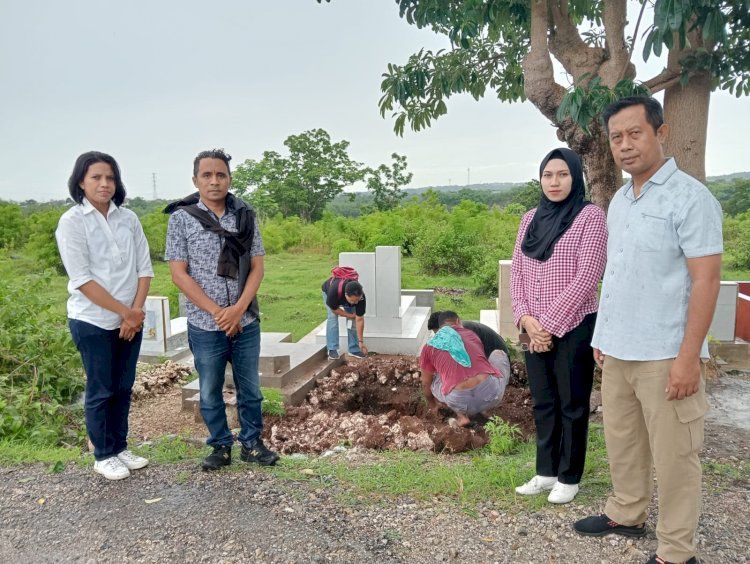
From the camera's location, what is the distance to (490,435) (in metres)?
4.16

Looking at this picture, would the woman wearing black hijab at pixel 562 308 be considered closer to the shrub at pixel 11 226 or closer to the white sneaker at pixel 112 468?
the white sneaker at pixel 112 468

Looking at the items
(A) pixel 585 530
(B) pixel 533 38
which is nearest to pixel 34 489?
(A) pixel 585 530

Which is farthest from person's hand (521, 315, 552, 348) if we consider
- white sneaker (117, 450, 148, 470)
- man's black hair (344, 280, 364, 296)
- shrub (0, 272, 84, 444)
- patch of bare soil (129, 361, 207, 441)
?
man's black hair (344, 280, 364, 296)

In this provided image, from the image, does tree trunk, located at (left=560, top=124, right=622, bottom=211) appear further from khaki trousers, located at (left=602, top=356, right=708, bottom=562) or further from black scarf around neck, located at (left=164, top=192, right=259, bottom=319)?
khaki trousers, located at (left=602, top=356, right=708, bottom=562)

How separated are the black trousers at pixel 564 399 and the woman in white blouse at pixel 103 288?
2062mm

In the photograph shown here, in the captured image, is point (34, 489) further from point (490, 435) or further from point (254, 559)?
point (490, 435)

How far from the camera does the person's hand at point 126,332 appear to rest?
3.13 metres

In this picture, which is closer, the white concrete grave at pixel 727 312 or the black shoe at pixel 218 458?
the black shoe at pixel 218 458

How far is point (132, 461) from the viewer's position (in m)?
3.32

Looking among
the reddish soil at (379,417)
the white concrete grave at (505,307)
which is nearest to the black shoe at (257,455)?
the reddish soil at (379,417)

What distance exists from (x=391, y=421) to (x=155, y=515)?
2123 millimetres

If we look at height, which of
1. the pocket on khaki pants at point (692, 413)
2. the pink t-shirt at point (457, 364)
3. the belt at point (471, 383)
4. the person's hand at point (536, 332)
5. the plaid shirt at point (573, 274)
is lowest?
the belt at point (471, 383)

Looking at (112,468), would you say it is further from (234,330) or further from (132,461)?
(234,330)

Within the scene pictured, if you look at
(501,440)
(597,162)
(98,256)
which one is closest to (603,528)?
(501,440)
